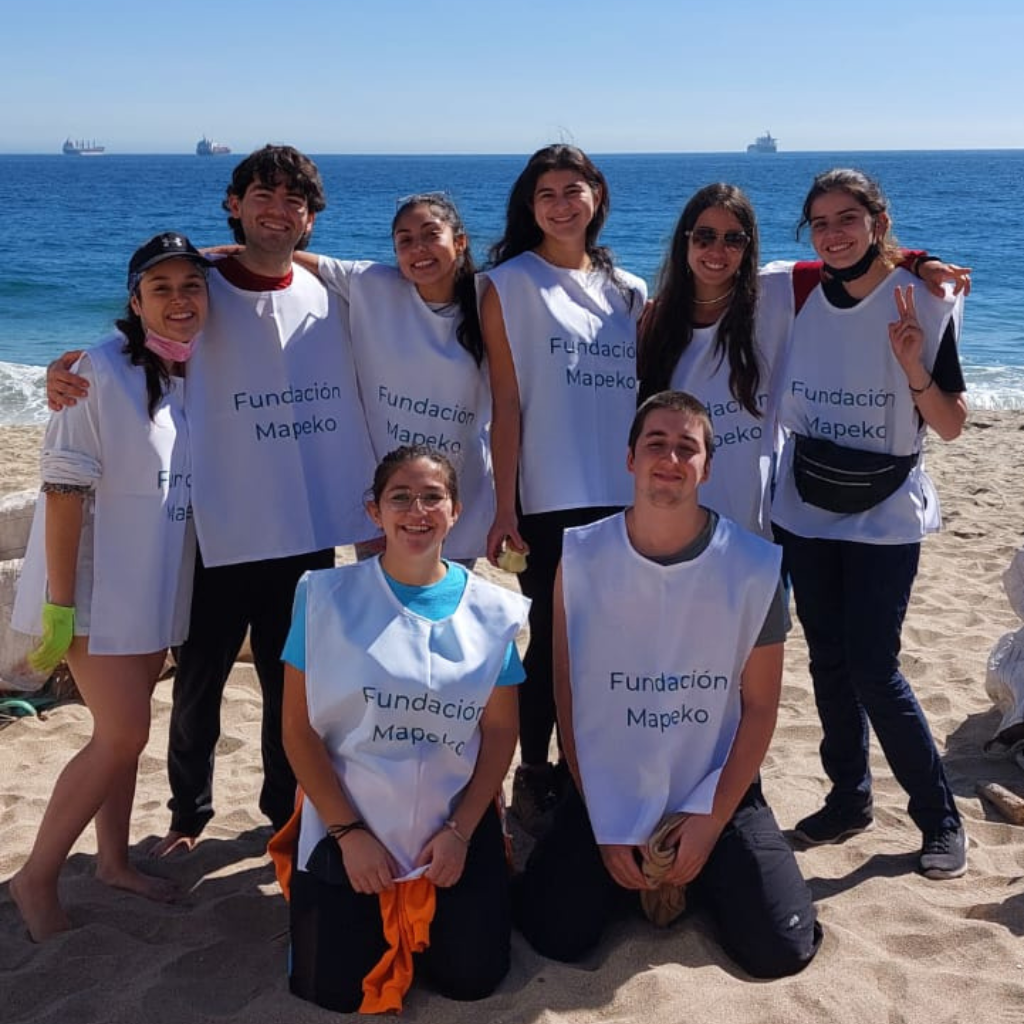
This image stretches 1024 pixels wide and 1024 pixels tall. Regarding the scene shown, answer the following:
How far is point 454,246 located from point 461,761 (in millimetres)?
1578

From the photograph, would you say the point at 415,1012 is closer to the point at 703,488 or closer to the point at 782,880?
the point at 782,880

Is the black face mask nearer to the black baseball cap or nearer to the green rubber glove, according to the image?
the black baseball cap

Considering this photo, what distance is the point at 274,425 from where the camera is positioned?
3705 millimetres

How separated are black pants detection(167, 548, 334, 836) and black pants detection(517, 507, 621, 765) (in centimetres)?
67

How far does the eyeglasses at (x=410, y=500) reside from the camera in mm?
3164

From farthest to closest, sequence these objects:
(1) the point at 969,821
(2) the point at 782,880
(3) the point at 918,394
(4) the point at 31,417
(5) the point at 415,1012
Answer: (4) the point at 31,417
(1) the point at 969,821
(3) the point at 918,394
(2) the point at 782,880
(5) the point at 415,1012

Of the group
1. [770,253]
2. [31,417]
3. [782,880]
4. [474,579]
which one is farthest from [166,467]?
[770,253]

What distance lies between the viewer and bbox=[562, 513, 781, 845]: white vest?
3305mm

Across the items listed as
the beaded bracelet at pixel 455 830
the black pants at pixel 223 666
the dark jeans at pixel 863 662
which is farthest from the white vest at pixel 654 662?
the black pants at pixel 223 666

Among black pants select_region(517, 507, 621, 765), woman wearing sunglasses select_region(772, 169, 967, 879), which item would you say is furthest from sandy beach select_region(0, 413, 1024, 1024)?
black pants select_region(517, 507, 621, 765)

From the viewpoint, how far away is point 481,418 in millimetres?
3957


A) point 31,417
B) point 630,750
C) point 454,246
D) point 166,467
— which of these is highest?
point 454,246

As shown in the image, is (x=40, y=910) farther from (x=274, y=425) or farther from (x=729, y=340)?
(x=729, y=340)

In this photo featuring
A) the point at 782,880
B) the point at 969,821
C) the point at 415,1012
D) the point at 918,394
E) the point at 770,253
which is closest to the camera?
the point at 415,1012
